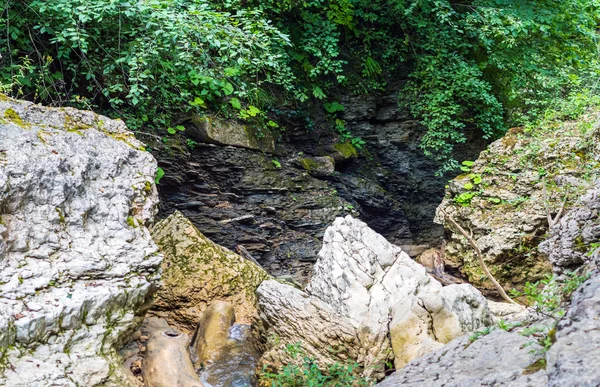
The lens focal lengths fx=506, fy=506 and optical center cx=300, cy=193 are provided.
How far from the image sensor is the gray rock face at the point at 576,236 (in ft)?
A: 11.2

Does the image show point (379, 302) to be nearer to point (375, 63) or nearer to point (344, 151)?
point (344, 151)

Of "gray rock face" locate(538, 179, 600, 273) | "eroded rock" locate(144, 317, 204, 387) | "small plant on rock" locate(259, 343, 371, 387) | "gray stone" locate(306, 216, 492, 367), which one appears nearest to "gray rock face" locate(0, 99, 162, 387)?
"eroded rock" locate(144, 317, 204, 387)

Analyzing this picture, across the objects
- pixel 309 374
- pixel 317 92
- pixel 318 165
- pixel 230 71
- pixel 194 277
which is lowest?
pixel 194 277

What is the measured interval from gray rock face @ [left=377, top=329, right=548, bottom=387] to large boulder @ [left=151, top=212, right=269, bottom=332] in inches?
153

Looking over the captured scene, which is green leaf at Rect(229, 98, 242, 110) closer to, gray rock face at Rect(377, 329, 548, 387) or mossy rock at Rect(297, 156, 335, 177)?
mossy rock at Rect(297, 156, 335, 177)

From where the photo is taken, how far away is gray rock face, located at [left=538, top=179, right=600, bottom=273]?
11.2ft

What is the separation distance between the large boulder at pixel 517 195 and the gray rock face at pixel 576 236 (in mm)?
3086

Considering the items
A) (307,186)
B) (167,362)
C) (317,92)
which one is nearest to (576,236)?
(167,362)

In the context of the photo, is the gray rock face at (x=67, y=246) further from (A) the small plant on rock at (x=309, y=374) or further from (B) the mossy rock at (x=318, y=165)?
(B) the mossy rock at (x=318, y=165)

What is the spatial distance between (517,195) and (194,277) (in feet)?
16.9

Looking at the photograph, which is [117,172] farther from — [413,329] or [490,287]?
[490,287]

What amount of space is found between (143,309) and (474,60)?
9.41 meters

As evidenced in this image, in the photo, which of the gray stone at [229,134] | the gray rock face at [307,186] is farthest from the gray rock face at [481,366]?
the gray stone at [229,134]

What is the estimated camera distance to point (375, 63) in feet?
37.1
